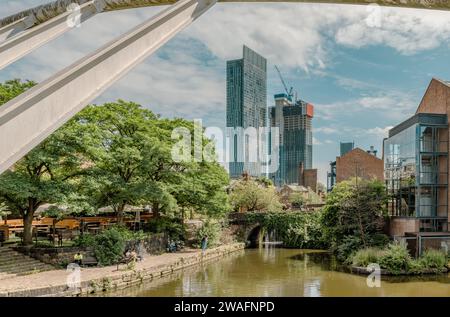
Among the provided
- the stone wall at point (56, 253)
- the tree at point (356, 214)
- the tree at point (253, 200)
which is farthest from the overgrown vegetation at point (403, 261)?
the tree at point (253, 200)

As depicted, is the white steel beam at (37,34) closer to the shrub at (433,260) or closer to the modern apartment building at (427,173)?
the shrub at (433,260)

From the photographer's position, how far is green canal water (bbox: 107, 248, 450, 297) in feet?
48.7

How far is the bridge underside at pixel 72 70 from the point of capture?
217 centimetres

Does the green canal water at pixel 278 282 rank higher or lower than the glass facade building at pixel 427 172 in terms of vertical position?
lower

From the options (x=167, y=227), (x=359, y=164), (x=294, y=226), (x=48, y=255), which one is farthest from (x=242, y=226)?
(x=48, y=255)

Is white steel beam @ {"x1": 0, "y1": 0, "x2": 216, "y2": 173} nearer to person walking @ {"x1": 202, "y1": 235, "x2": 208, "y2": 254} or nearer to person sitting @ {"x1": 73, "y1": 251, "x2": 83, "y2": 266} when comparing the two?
person sitting @ {"x1": 73, "y1": 251, "x2": 83, "y2": 266}

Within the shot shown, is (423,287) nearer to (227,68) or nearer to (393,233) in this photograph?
(393,233)

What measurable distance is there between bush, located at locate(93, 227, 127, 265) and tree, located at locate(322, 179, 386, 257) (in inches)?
498

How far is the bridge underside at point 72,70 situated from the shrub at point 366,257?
1762cm

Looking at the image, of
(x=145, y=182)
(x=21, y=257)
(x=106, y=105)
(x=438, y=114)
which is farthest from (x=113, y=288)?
(x=438, y=114)

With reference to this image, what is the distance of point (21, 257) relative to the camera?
16438mm

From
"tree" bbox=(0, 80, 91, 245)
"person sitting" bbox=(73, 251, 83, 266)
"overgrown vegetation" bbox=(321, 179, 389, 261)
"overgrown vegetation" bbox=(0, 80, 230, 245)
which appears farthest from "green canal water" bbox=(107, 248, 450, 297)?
"tree" bbox=(0, 80, 91, 245)

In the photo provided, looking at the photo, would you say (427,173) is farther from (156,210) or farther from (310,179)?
(310,179)

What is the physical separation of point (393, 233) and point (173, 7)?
23.9 meters
